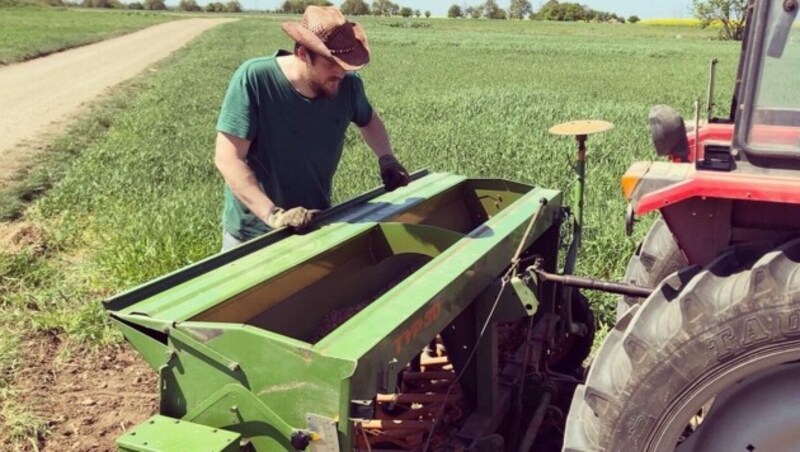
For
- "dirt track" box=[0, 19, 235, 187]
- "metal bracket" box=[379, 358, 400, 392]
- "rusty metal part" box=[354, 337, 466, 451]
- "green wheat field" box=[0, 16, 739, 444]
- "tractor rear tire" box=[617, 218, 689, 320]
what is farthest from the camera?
"dirt track" box=[0, 19, 235, 187]

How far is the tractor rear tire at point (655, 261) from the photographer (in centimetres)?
355

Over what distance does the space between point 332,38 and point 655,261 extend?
1.74 metres

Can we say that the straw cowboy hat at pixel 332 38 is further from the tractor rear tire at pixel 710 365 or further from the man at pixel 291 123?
the tractor rear tire at pixel 710 365

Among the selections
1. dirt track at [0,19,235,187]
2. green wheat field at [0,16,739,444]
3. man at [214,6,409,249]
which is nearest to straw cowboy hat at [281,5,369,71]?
man at [214,6,409,249]

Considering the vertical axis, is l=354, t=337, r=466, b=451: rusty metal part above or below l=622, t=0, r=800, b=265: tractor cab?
below

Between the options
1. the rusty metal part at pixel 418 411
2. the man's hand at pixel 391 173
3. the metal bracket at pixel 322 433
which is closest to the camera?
the metal bracket at pixel 322 433

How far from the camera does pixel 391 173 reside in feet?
13.6

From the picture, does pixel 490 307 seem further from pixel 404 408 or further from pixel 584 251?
pixel 584 251

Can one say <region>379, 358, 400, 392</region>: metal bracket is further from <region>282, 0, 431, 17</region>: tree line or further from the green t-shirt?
<region>282, 0, 431, 17</region>: tree line

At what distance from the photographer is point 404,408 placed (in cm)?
325

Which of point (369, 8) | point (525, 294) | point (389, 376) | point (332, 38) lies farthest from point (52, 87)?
point (369, 8)

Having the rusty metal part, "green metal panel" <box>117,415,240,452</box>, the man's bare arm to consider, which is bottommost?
the rusty metal part

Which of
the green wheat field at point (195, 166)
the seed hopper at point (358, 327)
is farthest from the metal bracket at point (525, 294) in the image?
the green wheat field at point (195, 166)

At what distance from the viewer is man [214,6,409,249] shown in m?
3.40
